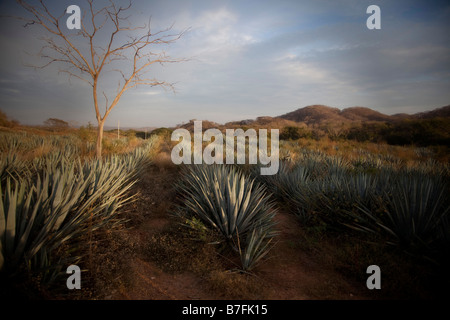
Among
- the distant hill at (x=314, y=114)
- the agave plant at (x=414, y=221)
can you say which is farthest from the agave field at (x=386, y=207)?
the distant hill at (x=314, y=114)

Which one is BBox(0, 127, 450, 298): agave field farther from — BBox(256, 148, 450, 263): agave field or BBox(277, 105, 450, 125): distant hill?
BBox(277, 105, 450, 125): distant hill

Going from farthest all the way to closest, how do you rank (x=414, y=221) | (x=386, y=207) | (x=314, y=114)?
1. (x=314, y=114)
2. (x=386, y=207)
3. (x=414, y=221)

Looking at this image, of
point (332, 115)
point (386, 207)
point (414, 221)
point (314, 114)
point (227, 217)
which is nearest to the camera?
point (414, 221)

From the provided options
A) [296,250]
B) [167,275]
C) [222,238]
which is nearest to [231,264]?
[222,238]

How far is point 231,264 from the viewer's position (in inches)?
123

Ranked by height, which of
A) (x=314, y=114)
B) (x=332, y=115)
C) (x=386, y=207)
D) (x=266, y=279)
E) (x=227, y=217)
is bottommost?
(x=266, y=279)

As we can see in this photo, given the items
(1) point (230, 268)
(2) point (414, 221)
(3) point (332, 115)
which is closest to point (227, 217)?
(1) point (230, 268)

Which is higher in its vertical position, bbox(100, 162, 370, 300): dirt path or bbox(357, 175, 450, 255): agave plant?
bbox(357, 175, 450, 255): agave plant

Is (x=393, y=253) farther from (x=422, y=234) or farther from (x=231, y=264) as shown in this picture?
Result: (x=231, y=264)

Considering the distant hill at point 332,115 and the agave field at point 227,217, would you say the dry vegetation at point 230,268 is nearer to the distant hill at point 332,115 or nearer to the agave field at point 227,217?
the agave field at point 227,217

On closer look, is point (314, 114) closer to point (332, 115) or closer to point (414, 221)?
point (332, 115)

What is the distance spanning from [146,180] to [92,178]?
8.86 feet

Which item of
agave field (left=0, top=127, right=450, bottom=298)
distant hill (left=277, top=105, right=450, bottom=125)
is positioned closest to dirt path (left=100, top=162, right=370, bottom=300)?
agave field (left=0, top=127, right=450, bottom=298)

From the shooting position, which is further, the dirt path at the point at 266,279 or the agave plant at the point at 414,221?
the agave plant at the point at 414,221
